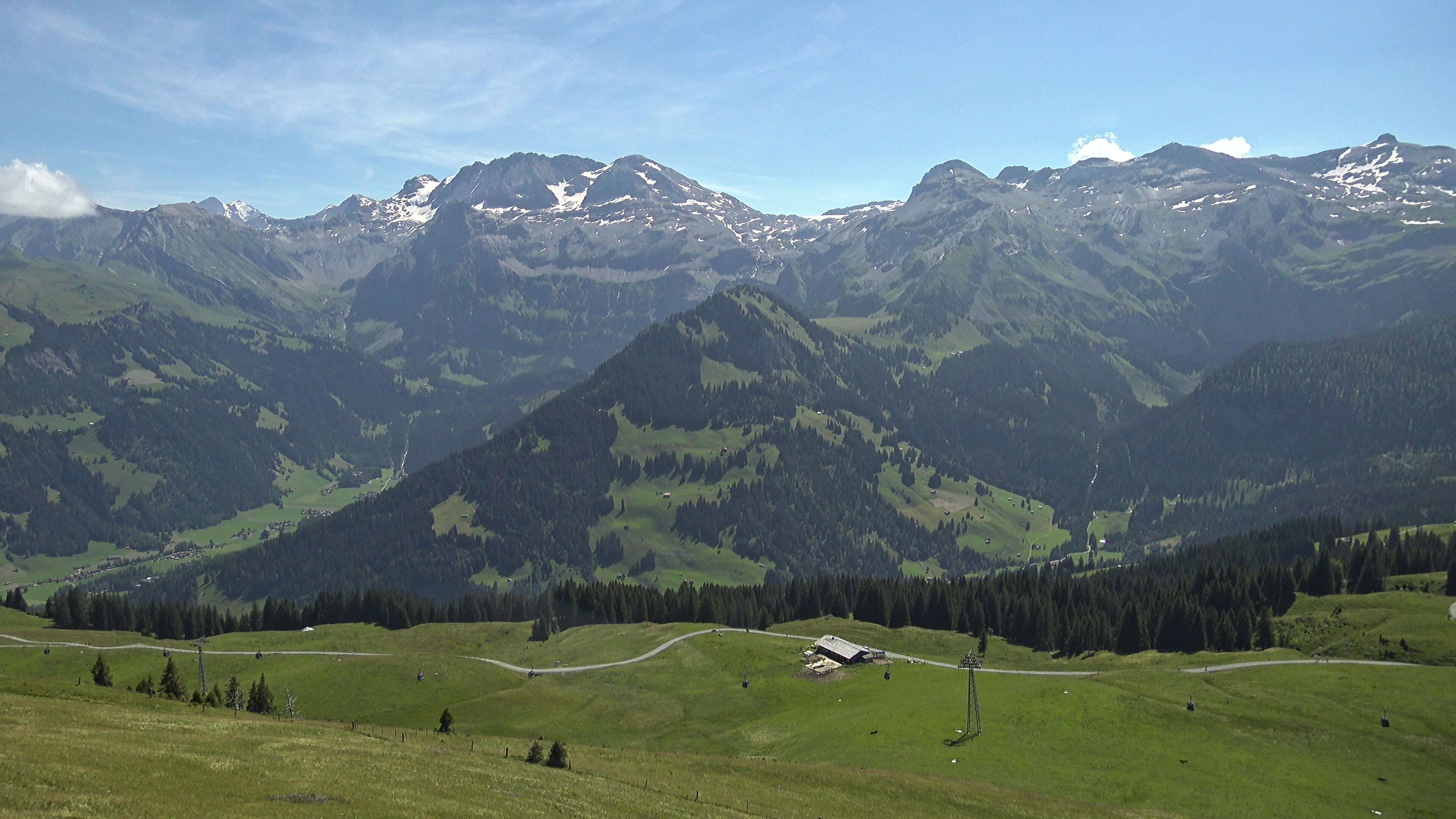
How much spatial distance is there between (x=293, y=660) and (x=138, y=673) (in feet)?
73.5

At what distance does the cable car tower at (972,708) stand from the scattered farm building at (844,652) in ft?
75.6

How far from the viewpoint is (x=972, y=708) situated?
364 ft

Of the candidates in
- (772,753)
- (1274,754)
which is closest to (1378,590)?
(1274,754)

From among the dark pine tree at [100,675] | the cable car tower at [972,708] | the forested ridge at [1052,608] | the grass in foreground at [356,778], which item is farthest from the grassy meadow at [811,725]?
the dark pine tree at [100,675]

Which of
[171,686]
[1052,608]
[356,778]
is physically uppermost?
[356,778]

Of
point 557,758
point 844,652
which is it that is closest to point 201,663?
point 557,758

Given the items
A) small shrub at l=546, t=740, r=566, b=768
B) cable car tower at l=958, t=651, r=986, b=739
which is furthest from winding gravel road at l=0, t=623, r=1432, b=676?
small shrub at l=546, t=740, r=566, b=768

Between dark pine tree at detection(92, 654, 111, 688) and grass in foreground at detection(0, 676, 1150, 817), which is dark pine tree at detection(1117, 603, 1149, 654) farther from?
dark pine tree at detection(92, 654, 111, 688)

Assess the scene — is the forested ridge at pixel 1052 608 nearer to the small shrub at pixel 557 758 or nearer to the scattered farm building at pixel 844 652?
the scattered farm building at pixel 844 652

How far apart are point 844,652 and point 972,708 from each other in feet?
98.9

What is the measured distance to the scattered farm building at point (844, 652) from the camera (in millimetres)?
137625

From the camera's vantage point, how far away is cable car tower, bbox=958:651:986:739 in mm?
102062

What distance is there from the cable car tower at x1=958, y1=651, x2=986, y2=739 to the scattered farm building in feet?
75.6

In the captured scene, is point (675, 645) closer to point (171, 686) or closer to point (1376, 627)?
point (171, 686)
